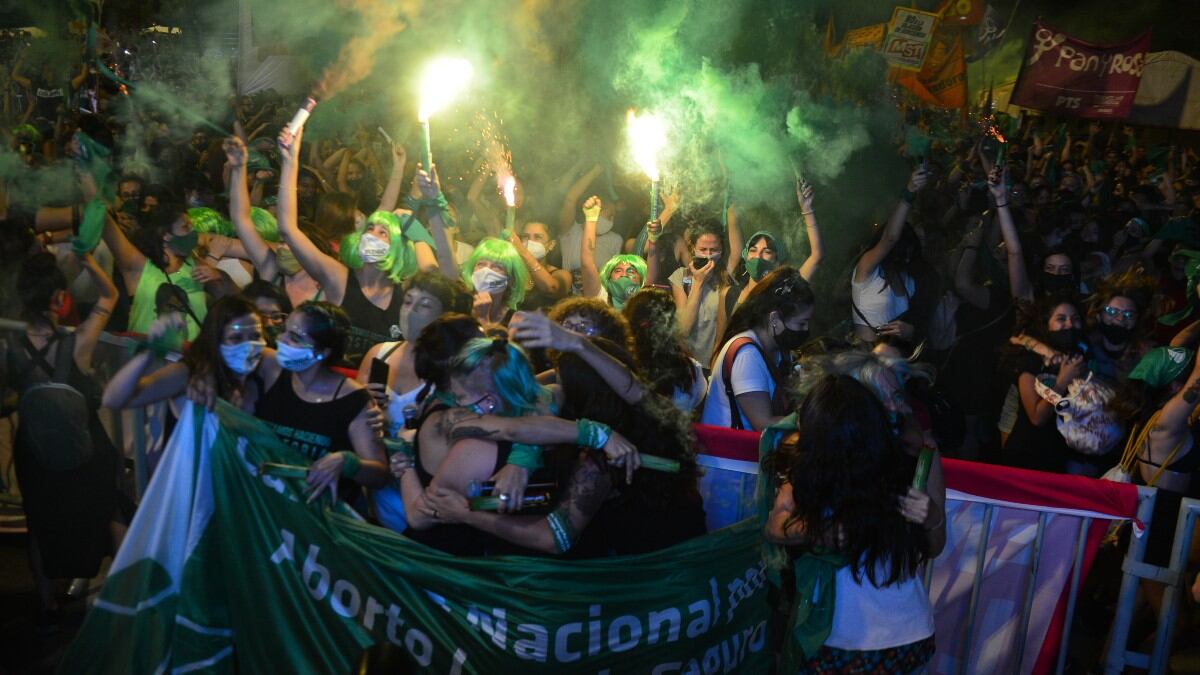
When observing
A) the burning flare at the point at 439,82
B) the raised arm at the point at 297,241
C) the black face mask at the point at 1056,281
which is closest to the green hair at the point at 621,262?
the burning flare at the point at 439,82

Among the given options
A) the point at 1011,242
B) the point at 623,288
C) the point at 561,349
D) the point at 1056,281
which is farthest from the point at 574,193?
the point at 561,349

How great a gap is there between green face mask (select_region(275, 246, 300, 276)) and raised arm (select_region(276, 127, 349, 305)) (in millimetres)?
262

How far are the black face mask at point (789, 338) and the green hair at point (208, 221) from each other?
386 centimetres

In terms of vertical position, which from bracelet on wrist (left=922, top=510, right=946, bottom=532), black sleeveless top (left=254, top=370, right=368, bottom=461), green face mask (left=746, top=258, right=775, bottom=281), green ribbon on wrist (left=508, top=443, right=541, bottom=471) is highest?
green face mask (left=746, top=258, right=775, bottom=281)

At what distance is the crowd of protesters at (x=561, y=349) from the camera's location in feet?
10.1

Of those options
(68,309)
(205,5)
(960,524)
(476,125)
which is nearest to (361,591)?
(960,524)

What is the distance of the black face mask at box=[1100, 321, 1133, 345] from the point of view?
18.8 ft

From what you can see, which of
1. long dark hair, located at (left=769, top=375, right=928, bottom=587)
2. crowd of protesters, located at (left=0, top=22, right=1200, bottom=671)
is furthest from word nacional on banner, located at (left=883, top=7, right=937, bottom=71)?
long dark hair, located at (left=769, top=375, right=928, bottom=587)

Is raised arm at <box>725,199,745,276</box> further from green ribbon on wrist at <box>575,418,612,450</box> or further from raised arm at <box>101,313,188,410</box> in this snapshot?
raised arm at <box>101,313,188,410</box>

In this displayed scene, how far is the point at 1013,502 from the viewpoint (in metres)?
3.60

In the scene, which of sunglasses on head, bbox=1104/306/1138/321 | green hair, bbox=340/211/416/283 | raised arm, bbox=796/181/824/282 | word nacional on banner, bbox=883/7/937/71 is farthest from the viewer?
word nacional on banner, bbox=883/7/937/71

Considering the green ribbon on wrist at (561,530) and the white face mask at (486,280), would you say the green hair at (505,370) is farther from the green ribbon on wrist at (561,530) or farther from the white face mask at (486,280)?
the white face mask at (486,280)

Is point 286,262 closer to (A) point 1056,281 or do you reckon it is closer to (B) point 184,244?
(B) point 184,244

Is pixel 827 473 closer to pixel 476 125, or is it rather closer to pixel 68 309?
pixel 68 309
